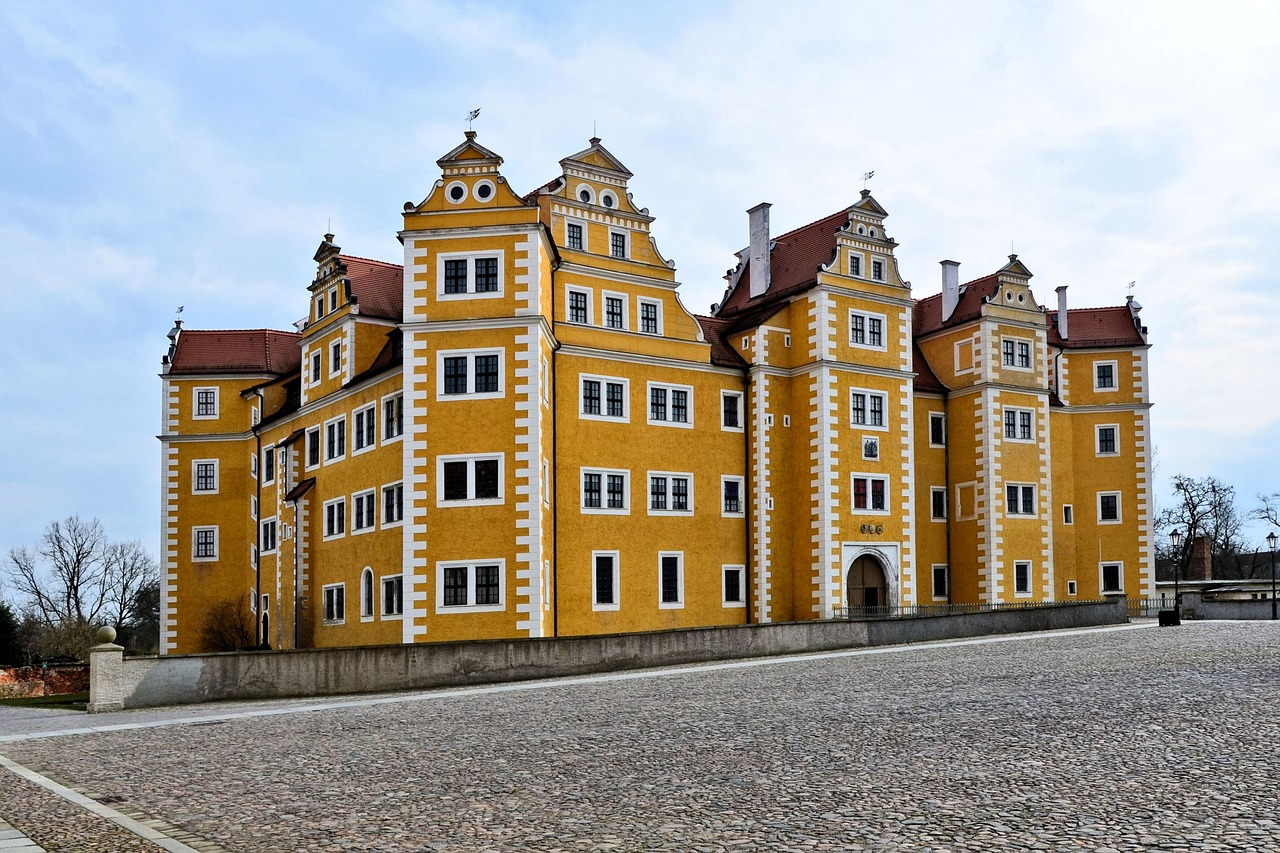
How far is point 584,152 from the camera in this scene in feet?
141

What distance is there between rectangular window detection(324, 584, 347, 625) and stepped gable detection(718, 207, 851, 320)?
62.1 feet

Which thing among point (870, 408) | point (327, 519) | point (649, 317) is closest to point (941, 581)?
point (870, 408)

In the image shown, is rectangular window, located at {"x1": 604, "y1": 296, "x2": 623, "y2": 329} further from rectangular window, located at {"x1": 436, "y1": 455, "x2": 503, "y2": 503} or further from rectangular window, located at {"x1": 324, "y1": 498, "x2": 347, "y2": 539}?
rectangular window, located at {"x1": 324, "y1": 498, "x2": 347, "y2": 539}

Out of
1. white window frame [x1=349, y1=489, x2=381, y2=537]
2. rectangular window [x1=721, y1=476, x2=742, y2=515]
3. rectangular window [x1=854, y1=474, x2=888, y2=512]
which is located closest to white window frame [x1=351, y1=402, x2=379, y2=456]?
white window frame [x1=349, y1=489, x2=381, y2=537]

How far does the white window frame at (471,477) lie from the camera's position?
1487 inches

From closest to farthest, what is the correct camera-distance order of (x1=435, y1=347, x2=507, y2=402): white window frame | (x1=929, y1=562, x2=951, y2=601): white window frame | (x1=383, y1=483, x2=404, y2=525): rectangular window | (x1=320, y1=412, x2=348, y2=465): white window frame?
(x1=435, y1=347, x2=507, y2=402): white window frame < (x1=383, y1=483, x2=404, y2=525): rectangular window < (x1=320, y1=412, x2=348, y2=465): white window frame < (x1=929, y1=562, x2=951, y2=601): white window frame

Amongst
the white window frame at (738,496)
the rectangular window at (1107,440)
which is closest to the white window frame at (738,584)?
the white window frame at (738,496)

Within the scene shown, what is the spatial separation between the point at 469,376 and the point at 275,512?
17139mm

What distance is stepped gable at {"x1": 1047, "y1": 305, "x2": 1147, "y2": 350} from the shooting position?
59062 millimetres

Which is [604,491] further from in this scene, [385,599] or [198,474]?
[198,474]

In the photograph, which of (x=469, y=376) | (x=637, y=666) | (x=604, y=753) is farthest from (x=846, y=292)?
(x=604, y=753)

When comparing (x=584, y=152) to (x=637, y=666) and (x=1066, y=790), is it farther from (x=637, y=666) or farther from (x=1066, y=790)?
(x=1066, y=790)

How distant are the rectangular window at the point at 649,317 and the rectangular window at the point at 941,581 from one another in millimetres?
16419

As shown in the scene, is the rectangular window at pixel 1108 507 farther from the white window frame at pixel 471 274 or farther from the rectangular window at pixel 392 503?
the rectangular window at pixel 392 503
